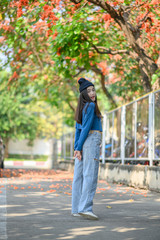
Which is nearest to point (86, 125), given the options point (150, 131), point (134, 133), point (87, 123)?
point (87, 123)

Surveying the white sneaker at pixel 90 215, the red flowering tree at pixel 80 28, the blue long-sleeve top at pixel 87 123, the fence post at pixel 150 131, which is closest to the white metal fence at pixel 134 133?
the fence post at pixel 150 131

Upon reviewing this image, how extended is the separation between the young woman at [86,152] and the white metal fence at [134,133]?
3.99 m

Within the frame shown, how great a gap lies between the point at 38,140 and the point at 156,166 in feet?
168

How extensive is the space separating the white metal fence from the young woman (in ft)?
13.1

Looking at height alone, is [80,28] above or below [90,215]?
above

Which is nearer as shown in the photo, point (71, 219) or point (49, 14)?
point (71, 219)

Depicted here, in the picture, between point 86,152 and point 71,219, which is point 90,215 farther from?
point 86,152

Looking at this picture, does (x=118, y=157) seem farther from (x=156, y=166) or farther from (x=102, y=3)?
(x=102, y=3)

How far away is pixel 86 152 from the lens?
18.3ft

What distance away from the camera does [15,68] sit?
1623cm

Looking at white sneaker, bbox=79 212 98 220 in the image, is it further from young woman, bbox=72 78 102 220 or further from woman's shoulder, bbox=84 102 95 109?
woman's shoulder, bbox=84 102 95 109

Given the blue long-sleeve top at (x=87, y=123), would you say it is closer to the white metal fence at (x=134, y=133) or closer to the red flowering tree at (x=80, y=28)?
the white metal fence at (x=134, y=133)

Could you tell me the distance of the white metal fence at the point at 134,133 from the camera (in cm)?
974

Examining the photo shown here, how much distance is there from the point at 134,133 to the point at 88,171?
19.4ft
